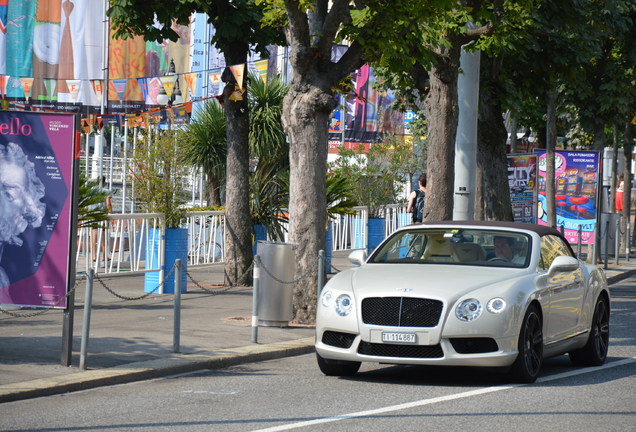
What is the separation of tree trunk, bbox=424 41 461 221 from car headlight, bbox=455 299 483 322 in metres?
9.10

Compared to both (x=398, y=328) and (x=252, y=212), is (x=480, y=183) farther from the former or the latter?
(x=398, y=328)

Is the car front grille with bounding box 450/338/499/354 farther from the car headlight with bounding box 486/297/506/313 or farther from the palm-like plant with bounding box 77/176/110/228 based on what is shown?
the palm-like plant with bounding box 77/176/110/228

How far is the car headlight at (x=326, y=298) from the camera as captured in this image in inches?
427

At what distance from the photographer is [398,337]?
10.3m

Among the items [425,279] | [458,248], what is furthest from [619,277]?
[425,279]

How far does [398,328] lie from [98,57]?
34689 mm

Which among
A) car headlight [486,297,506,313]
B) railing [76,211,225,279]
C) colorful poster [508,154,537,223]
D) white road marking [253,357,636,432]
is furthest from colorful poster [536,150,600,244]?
car headlight [486,297,506,313]

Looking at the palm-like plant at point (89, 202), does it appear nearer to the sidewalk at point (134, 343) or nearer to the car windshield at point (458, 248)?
the sidewalk at point (134, 343)

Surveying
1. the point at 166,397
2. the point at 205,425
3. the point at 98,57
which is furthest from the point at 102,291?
the point at 98,57

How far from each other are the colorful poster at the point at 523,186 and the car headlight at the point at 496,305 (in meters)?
17.3

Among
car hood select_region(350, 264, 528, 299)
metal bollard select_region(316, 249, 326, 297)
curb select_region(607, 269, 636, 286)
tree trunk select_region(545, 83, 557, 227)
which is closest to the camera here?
car hood select_region(350, 264, 528, 299)

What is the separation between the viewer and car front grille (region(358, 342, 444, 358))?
10.3 metres

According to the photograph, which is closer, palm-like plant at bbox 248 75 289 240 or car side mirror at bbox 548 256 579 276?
car side mirror at bbox 548 256 579 276

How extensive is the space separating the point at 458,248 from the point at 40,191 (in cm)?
409
